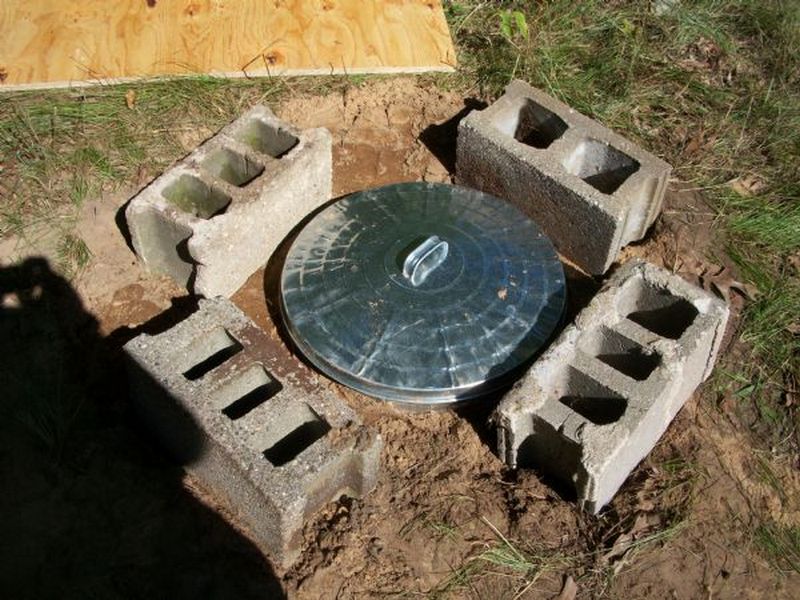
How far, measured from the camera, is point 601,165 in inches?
163

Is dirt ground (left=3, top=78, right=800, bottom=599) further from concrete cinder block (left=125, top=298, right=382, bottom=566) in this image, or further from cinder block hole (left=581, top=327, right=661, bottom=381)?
cinder block hole (left=581, top=327, right=661, bottom=381)

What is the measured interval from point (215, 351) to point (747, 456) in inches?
85.2

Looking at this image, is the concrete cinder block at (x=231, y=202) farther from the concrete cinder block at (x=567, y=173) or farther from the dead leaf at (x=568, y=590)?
the dead leaf at (x=568, y=590)

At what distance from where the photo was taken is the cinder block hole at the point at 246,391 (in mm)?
3238

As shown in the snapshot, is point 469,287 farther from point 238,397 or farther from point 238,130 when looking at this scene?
point 238,130

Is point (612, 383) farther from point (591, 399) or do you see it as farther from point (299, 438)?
point (299, 438)

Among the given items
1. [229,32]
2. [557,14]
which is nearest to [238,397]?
[229,32]

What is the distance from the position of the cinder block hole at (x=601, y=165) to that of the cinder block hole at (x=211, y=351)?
5.66 ft

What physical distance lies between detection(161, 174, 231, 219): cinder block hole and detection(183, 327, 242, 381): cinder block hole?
67 cm

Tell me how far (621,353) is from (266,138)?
194cm

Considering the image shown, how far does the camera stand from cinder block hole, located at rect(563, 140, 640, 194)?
4031 mm

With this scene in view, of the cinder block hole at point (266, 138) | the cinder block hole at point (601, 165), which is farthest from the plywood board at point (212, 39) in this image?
the cinder block hole at point (601, 165)

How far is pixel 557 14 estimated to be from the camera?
5.14m

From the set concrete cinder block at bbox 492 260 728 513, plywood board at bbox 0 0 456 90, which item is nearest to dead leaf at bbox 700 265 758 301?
concrete cinder block at bbox 492 260 728 513
